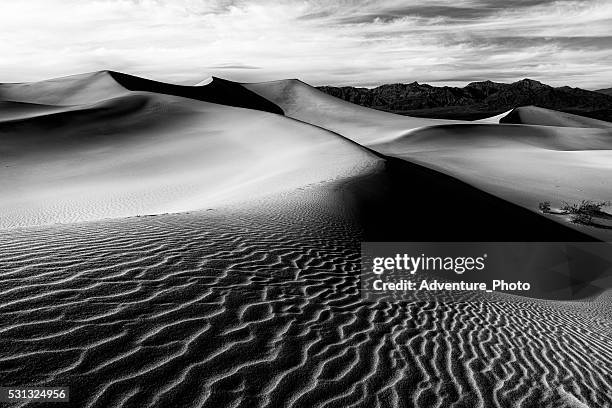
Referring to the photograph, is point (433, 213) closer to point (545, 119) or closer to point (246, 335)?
point (246, 335)

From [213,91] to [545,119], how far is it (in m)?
66.4

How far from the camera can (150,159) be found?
29.4m

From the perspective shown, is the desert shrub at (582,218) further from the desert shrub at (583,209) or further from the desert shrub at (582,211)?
the desert shrub at (583,209)

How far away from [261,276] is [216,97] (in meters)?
80.6

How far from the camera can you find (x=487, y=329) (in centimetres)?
643

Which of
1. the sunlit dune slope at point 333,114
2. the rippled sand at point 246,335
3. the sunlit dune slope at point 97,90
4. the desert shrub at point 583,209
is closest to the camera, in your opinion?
the rippled sand at point 246,335

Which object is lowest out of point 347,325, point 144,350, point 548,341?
point 548,341

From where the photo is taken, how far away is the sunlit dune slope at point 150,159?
706 inches

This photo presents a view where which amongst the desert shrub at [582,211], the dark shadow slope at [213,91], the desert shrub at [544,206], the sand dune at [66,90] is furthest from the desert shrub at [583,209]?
the dark shadow slope at [213,91]

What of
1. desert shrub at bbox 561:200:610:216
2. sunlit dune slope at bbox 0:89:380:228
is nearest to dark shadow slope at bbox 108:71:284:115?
sunlit dune slope at bbox 0:89:380:228

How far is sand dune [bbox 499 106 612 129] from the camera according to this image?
9225 centimetres

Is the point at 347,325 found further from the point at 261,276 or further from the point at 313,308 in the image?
the point at 261,276

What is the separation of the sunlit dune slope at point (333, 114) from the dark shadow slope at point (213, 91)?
10.9 feet

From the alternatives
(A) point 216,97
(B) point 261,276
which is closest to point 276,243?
(B) point 261,276
